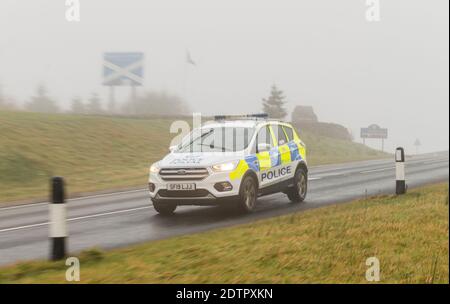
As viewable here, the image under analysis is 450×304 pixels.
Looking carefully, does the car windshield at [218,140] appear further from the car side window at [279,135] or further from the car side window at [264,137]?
the car side window at [279,135]

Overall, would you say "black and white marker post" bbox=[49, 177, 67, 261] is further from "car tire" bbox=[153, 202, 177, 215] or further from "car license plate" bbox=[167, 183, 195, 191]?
"car tire" bbox=[153, 202, 177, 215]

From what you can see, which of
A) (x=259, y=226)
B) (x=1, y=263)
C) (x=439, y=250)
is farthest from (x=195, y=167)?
(x=439, y=250)

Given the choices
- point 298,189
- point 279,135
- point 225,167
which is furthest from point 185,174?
point 298,189

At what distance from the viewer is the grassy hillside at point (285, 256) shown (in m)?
5.61

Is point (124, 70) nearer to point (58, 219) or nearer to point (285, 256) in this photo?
point (58, 219)

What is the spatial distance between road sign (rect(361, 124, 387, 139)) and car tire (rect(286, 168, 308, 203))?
51341 mm

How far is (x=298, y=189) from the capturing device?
1314cm

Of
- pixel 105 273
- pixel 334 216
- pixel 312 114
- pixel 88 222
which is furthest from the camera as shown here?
pixel 312 114

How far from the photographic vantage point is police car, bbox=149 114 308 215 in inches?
408

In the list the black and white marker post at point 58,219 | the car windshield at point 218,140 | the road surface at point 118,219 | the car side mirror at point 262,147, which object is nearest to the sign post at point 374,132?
the road surface at point 118,219

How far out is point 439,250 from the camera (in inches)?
263

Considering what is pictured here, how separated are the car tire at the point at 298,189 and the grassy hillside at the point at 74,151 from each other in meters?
7.95
